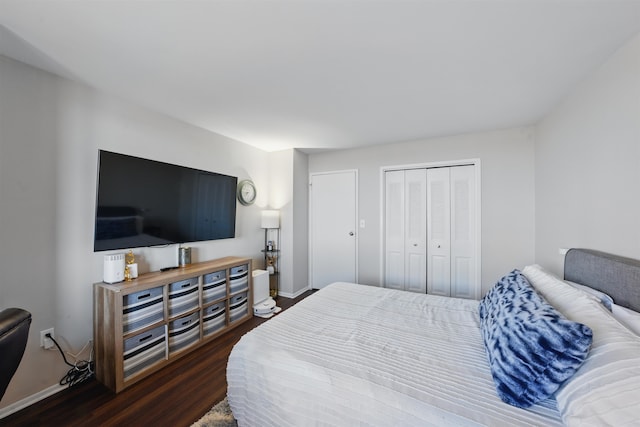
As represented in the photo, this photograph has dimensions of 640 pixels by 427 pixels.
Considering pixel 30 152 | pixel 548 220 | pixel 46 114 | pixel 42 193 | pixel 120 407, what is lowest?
pixel 120 407

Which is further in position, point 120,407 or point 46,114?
point 46,114

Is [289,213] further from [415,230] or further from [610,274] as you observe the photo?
[610,274]

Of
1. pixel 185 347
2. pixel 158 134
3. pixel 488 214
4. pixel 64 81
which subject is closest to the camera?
pixel 64 81

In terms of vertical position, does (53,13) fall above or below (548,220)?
above

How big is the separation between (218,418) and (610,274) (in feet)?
7.93

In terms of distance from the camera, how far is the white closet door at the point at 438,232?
325 cm

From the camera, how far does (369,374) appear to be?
110 cm

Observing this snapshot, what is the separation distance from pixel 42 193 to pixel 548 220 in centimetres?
435

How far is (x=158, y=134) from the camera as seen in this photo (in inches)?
95.3

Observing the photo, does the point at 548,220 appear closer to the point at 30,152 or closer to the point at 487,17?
the point at 487,17

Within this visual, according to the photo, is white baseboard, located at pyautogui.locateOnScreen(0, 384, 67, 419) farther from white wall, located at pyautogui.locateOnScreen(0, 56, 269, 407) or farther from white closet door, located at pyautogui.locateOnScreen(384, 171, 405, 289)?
white closet door, located at pyautogui.locateOnScreen(384, 171, 405, 289)

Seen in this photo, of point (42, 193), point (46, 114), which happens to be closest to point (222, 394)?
point (42, 193)

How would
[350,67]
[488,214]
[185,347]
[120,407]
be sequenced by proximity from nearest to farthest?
[120,407] → [350,67] → [185,347] → [488,214]

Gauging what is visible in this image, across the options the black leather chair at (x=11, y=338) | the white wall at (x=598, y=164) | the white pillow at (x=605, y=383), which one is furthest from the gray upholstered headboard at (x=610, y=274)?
the black leather chair at (x=11, y=338)
